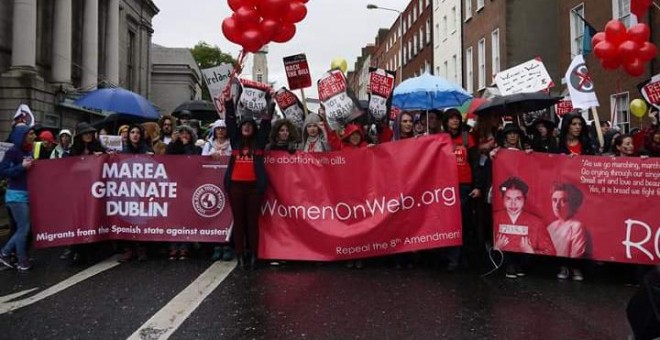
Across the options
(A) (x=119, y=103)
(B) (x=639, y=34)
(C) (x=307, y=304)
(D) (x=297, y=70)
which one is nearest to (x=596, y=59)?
(B) (x=639, y=34)

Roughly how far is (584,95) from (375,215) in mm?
4029

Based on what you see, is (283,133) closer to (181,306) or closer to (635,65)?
(181,306)

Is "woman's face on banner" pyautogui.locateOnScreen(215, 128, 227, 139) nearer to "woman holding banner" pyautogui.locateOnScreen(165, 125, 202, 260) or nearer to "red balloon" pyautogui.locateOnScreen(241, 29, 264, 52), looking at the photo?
"woman holding banner" pyautogui.locateOnScreen(165, 125, 202, 260)

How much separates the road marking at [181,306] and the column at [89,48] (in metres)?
28.0

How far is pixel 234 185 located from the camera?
669cm

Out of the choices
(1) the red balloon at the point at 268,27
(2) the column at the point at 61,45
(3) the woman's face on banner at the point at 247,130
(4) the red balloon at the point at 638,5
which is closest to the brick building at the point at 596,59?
(4) the red balloon at the point at 638,5

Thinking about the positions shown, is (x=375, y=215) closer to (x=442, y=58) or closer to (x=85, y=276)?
(x=85, y=276)

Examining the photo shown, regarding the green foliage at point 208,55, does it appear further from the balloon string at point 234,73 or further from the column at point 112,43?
the balloon string at point 234,73

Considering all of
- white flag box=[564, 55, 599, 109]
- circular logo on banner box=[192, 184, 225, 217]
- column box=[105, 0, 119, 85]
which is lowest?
circular logo on banner box=[192, 184, 225, 217]

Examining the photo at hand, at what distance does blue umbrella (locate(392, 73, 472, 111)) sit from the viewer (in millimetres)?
10922

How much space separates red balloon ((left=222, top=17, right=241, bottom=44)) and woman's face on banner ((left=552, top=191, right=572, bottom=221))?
433 centimetres

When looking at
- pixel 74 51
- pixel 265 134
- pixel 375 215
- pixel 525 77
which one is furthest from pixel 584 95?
pixel 74 51

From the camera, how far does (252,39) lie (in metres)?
6.99

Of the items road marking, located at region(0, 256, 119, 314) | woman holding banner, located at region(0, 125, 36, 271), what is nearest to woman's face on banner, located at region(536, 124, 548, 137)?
road marking, located at region(0, 256, 119, 314)
